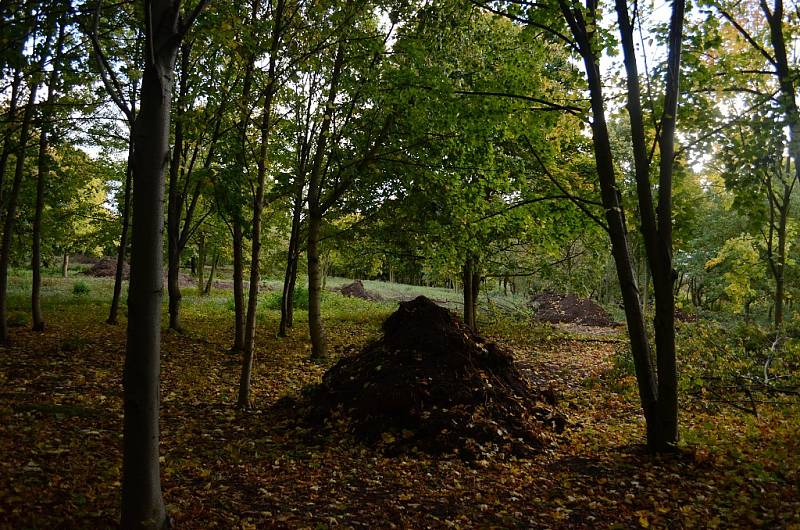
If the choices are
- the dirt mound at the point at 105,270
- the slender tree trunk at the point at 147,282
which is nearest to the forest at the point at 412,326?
the slender tree trunk at the point at 147,282

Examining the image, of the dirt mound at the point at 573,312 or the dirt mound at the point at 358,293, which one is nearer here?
the dirt mound at the point at 573,312

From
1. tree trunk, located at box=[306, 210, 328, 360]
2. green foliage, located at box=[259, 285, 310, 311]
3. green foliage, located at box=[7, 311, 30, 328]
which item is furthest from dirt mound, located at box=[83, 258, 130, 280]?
tree trunk, located at box=[306, 210, 328, 360]

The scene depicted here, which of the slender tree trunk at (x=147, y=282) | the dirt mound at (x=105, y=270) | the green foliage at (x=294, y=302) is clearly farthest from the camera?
the dirt mound at (x=105, y=270)

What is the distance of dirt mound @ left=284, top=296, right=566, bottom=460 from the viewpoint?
6523 millimetres

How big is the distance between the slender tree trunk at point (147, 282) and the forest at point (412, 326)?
2cm

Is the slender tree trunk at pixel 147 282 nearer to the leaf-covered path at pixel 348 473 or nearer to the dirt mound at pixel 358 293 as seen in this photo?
the leaf-covered path at pixel 348 473

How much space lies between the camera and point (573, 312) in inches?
1068

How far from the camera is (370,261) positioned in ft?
50.1

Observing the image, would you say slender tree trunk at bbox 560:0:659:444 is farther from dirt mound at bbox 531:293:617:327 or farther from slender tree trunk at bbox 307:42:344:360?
dirt mound at bbox 531:293:617:327

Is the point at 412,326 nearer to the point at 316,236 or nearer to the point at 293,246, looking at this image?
the point at 316,236

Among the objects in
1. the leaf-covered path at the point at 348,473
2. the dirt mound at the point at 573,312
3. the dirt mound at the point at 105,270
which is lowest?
the leaf-covered path at the point at 348,473

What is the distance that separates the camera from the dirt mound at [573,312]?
85.5 ft

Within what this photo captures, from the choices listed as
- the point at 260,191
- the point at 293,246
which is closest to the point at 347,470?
the point at 260,191

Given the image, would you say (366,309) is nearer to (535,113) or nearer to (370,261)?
(370,261)
